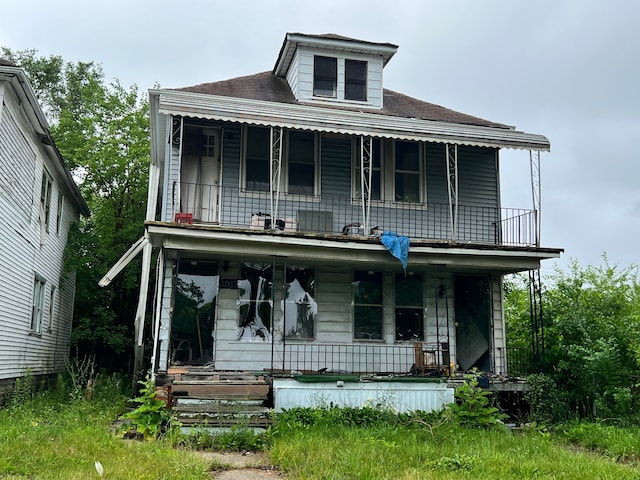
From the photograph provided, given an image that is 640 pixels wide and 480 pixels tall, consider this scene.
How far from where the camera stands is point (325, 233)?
1366 centimetres

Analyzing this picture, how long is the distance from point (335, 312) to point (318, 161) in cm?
353

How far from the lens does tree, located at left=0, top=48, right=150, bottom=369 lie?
21203 millimetres

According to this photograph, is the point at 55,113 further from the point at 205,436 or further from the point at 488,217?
the point at 205,436

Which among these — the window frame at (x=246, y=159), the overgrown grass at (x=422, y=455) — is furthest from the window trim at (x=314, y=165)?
the overgrown grass at (x=422, y=455)

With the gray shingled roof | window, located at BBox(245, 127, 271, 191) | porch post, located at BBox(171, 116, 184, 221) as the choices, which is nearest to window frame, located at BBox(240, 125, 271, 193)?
window, located at BBox(245, 127, 271, 191)

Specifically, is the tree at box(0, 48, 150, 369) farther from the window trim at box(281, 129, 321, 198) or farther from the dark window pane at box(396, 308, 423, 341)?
the dark window pane at box(396, 308, 423, 341)

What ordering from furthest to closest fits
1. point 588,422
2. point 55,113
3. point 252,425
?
point 55,113 < point 588,422 < point 252,425

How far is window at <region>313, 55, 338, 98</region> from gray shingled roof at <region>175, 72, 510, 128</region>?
66cm

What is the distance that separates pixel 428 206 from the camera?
1495 centimetres

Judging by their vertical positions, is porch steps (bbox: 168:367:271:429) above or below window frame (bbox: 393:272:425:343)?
below

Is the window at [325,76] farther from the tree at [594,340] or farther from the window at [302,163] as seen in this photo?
the tree at [594,340]

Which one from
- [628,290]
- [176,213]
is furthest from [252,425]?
[628,290]

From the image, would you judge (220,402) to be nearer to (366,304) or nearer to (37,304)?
(366,304)

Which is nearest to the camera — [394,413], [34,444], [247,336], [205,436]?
[34,444]
